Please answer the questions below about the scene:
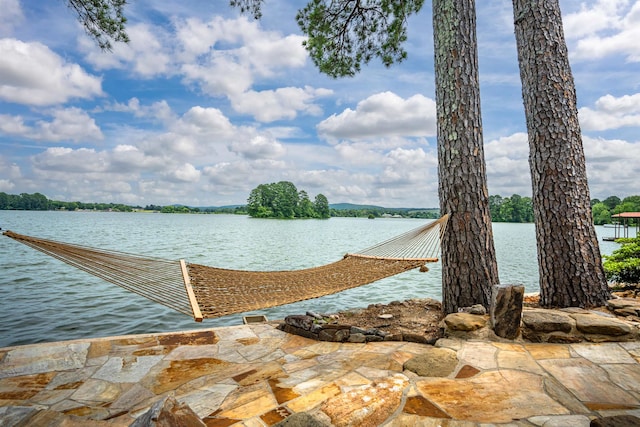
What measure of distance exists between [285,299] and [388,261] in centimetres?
107

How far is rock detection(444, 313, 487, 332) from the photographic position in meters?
2.08

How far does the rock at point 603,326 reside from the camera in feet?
6.30

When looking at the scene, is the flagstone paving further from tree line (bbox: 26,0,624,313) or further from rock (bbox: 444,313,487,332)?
tree line (bbox: 26,0,624,313)

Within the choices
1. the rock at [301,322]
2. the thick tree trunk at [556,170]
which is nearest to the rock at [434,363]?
the rock at [301,322]

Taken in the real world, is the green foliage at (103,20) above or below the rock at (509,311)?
above

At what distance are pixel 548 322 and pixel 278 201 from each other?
3418 centimetres

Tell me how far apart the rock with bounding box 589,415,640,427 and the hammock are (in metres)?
1.32

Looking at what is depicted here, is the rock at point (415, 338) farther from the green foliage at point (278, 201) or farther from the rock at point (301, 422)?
the green foliage at point (278, 201)

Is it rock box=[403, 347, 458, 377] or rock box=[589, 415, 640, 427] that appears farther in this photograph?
rock box=[403, 347, 458, 377]

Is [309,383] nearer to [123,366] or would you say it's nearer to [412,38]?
[123,366]

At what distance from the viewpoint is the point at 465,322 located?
6.88ft

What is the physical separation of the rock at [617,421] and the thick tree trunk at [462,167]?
129cm

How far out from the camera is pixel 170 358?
2150 millimetres

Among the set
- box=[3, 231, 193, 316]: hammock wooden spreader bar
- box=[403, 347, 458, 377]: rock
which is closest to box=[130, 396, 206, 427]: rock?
box=[3, 231, 193, 316]: hammock wooden spreader bar
